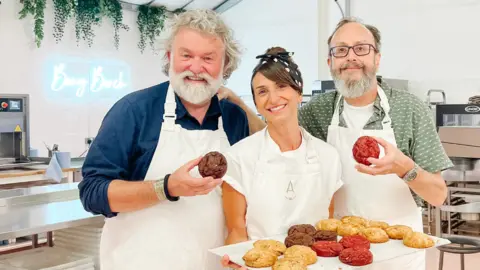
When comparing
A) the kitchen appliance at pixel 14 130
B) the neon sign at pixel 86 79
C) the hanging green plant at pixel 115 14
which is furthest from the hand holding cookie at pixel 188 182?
the hanging green plant at pixel 115 14

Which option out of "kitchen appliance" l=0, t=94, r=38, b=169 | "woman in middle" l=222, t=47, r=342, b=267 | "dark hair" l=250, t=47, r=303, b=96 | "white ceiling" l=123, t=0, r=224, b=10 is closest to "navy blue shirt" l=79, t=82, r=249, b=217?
"woman in middle" l=222, t=47, r=342, b=267

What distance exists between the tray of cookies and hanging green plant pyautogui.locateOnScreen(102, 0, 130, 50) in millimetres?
7036

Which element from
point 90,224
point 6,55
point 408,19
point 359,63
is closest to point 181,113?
point 359,63

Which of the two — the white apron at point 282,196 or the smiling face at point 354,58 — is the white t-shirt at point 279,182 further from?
the smiling face at point 354,58

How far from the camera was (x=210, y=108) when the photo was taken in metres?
1.96

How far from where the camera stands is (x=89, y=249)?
2.59 m

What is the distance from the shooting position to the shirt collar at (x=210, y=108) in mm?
1888

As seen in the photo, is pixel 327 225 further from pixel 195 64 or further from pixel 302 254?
pixel 195 64

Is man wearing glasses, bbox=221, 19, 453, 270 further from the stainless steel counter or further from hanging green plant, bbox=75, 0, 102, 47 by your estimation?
hanging green plant, bbox=75, 0, 102, 47

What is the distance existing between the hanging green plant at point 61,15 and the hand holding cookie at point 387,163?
6.72 m

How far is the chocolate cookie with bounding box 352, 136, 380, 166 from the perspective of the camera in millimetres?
1574

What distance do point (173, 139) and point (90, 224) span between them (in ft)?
3.48

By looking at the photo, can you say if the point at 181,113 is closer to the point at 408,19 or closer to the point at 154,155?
the point at 154,155

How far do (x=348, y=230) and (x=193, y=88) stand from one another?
75 cm
